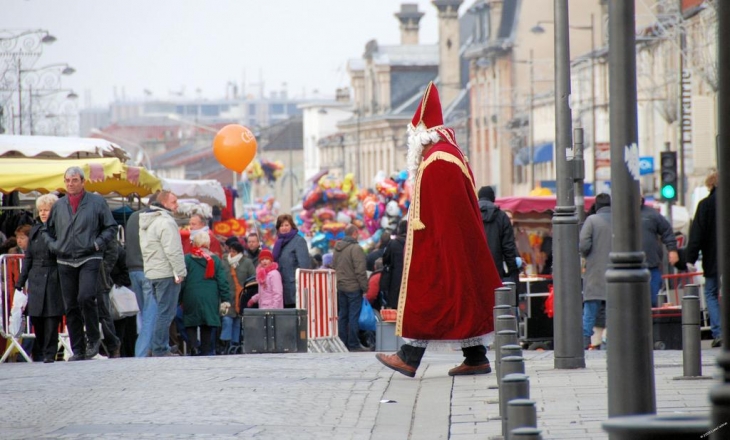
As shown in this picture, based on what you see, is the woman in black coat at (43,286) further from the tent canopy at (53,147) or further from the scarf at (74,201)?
the tent canopy at (53,147)

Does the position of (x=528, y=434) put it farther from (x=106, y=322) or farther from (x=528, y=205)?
(x=528, y=205)

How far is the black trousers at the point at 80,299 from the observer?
15.1 meters

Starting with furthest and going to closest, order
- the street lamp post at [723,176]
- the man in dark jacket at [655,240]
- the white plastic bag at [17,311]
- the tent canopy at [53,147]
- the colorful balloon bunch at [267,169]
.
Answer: the colorful balloon bunch at [267,169]
the tent canopy at [53,147]
the man in dark jacket at [655,240]
the white plastic bag at [17,311]
the street lamp post at [723,176]

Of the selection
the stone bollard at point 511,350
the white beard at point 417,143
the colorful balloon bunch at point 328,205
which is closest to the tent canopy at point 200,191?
the colorful balloon bunch at point 328,205

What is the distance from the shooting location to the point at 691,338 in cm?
1156

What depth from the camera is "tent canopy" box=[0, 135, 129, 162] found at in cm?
2122

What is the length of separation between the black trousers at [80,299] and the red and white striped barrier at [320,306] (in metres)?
3.70

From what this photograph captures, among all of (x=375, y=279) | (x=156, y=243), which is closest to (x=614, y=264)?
(x=156, y=243)

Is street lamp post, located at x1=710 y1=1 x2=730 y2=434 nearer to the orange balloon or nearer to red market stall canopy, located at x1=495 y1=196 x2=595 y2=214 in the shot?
the orange balloon

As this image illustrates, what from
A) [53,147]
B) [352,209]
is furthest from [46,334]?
[352,209]

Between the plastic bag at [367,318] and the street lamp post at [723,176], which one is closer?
the street lamp post at [723,176]

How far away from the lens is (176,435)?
887cm

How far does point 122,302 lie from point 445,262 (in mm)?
6704

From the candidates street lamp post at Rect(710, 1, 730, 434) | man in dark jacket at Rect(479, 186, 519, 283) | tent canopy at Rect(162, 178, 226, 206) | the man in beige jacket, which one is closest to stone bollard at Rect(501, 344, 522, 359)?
street lamp post at Rect(710, 1, 730, 434)
